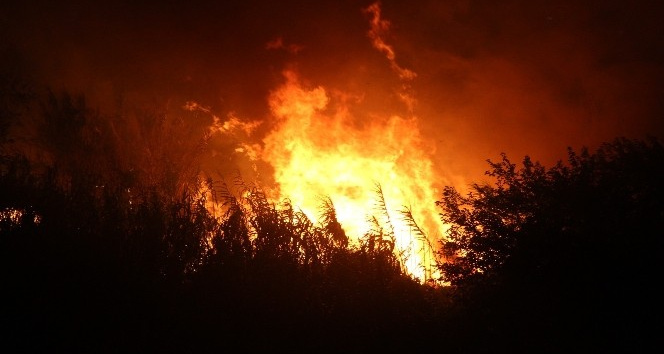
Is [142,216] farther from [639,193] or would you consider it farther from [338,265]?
[639,193]

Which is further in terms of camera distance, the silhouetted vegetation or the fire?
the fire

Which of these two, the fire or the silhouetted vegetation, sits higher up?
the fire

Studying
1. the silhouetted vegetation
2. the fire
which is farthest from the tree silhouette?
the fire

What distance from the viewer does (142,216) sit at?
726 cm

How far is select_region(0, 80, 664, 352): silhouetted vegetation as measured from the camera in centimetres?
473

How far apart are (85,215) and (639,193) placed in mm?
8090

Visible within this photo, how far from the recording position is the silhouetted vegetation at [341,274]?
4.73m

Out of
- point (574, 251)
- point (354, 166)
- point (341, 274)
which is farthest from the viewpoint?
point (354, 166)

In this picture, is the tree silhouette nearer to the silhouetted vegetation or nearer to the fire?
the silhouetted vegetation

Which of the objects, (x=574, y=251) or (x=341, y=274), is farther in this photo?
(x=341, y=274)

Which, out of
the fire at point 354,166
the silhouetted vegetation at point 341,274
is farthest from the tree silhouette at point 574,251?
the fire at point 354,166

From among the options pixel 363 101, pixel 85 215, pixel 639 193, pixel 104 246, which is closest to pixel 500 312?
pixel 639 193

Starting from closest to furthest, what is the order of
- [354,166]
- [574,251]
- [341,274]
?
[574,251] < [341,274] < [354,166]

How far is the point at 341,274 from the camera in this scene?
7160mm
